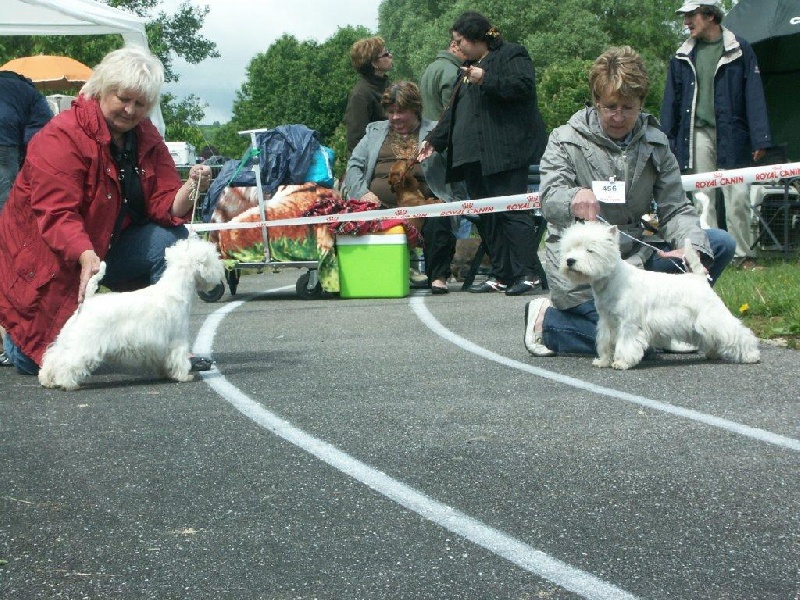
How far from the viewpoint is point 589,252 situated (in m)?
6.62

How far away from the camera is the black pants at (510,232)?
11117 millimetres

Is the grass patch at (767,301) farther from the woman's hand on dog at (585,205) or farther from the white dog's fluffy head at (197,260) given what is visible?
the white dog's fluffy head at (197,260)

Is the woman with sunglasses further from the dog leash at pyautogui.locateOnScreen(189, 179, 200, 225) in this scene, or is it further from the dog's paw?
the dog's paw

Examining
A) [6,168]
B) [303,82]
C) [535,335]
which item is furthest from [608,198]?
[303,82]

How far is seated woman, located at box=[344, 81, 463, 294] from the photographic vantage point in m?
11.7

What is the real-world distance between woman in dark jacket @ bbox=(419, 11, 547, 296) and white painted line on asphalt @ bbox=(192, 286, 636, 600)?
5.32 metres

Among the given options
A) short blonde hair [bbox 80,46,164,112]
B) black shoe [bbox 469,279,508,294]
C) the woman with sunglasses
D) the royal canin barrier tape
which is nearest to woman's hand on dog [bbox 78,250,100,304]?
short blonde hair [bbox 80,46,164,112]

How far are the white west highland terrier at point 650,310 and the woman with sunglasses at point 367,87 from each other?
6.48m

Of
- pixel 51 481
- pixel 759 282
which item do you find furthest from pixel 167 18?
pixel 51 481

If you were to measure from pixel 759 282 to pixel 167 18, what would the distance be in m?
61.6

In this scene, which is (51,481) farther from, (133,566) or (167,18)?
(167,18)

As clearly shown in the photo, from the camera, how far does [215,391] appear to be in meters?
6.48

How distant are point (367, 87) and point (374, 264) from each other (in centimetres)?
245

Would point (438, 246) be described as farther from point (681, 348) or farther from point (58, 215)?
point (58, 215)
